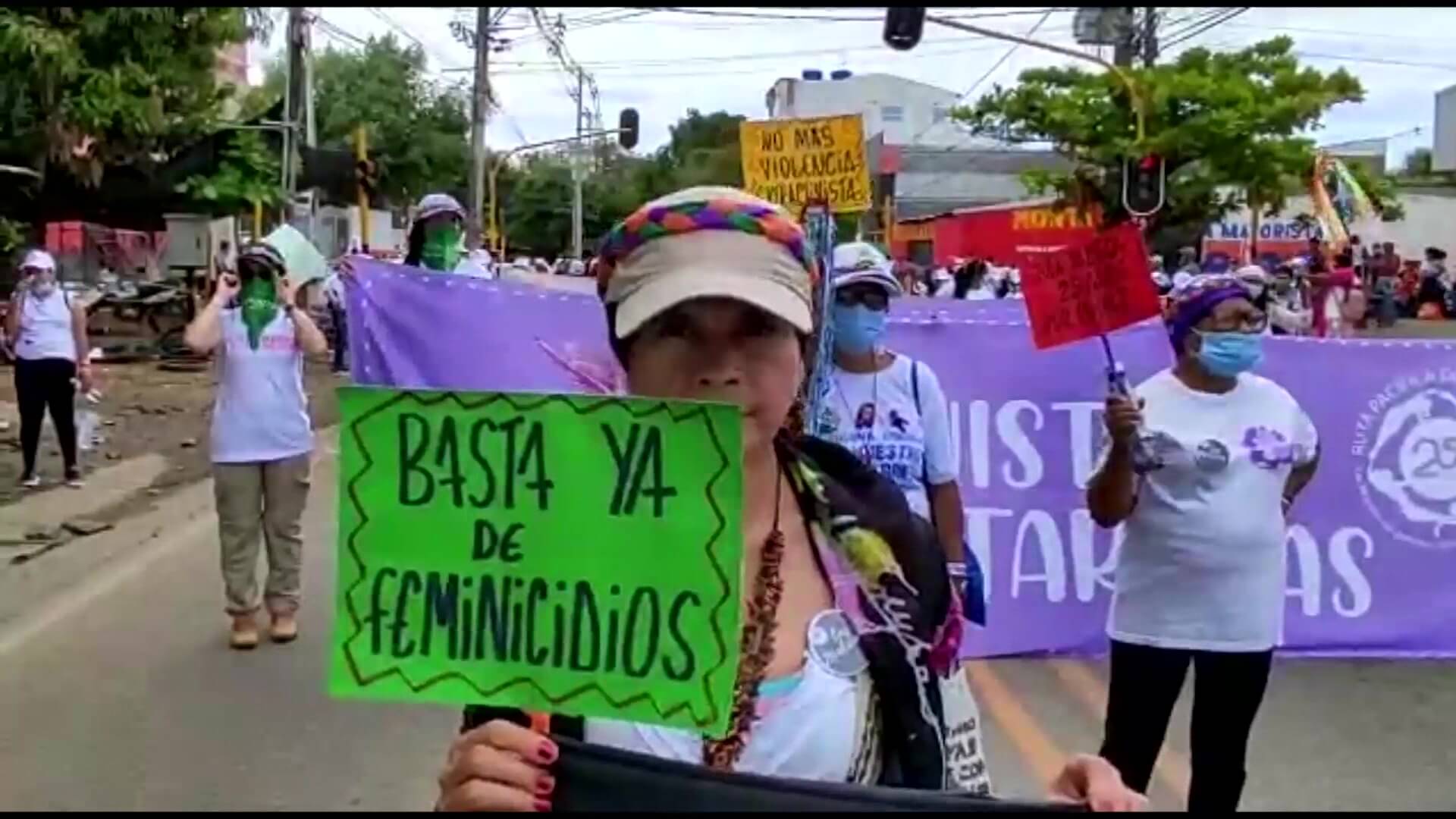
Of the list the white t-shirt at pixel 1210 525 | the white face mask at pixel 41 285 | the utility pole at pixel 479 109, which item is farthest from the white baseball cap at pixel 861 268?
the utility pole at pixel 479 109

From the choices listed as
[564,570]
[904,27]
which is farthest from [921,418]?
[564,570]

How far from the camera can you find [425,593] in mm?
1859

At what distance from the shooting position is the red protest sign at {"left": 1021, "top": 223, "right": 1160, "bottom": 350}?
5223 millimetres

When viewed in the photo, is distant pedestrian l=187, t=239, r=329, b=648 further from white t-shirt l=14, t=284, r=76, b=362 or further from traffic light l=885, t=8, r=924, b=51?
traffic light l=885, t=8, r=924, b=51

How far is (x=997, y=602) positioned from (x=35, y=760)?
3817 millimetres

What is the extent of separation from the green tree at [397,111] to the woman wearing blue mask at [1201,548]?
52004 millimetres

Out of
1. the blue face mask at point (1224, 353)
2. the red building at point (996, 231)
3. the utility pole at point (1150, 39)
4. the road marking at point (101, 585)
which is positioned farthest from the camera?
the red building at point (996, 231)

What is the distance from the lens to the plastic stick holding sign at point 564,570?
71.8 inches

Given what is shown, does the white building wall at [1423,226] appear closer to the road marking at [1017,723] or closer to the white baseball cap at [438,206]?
the white baseball cap at [438,206]

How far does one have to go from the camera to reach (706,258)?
6.70 feet

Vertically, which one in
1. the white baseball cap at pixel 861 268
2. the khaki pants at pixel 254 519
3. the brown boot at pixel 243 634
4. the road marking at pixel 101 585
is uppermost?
the white baseball cap at pixel 861 268

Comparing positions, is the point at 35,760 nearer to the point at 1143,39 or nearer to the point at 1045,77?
the point at 1143,39

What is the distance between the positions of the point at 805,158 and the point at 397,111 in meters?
50.7

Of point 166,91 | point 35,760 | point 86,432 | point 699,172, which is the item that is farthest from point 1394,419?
point 699,172
